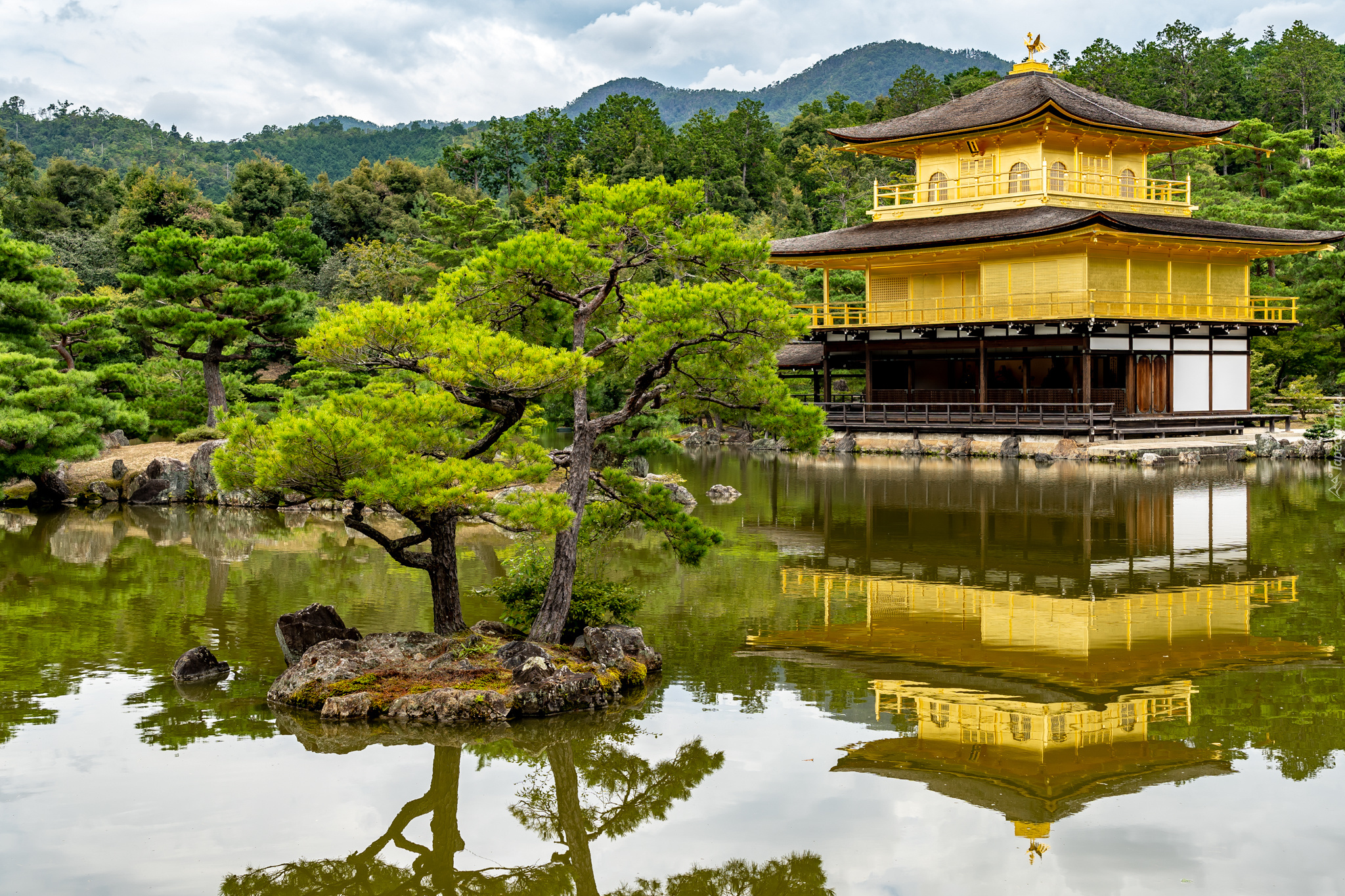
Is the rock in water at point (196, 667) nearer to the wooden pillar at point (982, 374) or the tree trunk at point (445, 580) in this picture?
the tree trunk at point (445, 580)

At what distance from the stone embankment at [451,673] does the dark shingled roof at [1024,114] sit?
2784 cm

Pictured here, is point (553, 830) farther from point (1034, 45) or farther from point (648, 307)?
point (1034, 45)

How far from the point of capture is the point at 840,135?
38.4 meters

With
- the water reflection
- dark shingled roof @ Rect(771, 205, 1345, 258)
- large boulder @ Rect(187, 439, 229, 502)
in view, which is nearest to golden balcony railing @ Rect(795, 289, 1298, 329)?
dark shingled roof @ Rect(771, 205, 1345, 258)

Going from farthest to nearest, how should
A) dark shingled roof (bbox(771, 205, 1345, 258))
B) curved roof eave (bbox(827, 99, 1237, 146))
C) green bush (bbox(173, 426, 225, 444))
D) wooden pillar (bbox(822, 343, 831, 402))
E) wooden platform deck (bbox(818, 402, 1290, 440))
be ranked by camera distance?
wooden pillar (bbox(822, 343, 831, 402)) → curved roof eave (bbox(827, 99, 1237, 146)) → dark shingled roof (bbox(771, 205, 1345, 258)) → wooden platform deck (bbox(818, 402, 1290, 440)) → green bush (bbox(173, 426, 225, 444))

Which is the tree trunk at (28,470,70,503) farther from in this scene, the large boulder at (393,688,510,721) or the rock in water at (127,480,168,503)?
the large boulder at (393,688,510,721)

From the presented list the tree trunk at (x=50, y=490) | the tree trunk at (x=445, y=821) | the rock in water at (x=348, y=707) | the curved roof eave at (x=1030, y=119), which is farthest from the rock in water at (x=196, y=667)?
the curved roof eave at (x=1030, y=119)

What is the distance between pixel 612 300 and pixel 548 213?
42152 mm

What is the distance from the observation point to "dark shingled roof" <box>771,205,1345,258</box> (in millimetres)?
31469

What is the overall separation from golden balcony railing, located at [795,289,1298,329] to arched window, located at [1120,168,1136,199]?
15.4ft

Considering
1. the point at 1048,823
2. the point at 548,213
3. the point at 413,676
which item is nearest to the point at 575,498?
the point at 413,676

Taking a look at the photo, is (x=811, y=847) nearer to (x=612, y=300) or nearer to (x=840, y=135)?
(x=612, y=300)

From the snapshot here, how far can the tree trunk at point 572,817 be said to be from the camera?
6691mm

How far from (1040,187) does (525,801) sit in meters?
32.0
